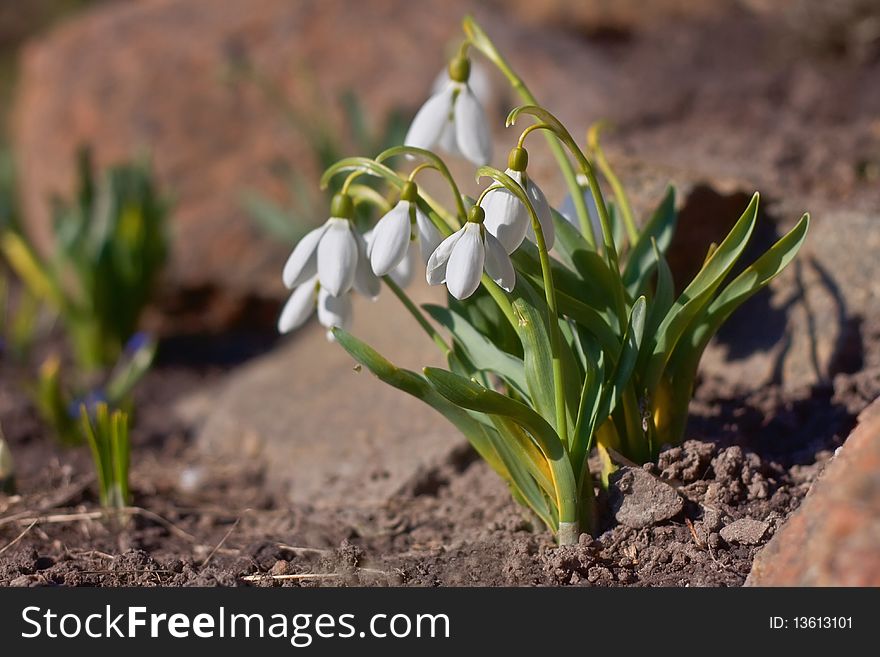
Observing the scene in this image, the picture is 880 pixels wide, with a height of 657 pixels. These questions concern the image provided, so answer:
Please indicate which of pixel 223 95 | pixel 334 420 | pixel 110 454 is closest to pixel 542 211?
pixel 110 454

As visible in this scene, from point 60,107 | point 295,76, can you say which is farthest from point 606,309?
point 60,107

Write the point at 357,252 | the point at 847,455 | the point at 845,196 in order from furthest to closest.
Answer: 1. the point at 845,196
2. the point at 357,252
3. the point at 847,455

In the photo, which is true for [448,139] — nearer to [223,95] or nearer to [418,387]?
[418,387]

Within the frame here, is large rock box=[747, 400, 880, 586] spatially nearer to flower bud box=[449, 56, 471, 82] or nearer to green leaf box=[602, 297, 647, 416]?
green leaf box=[602, 297, 647, 416]
